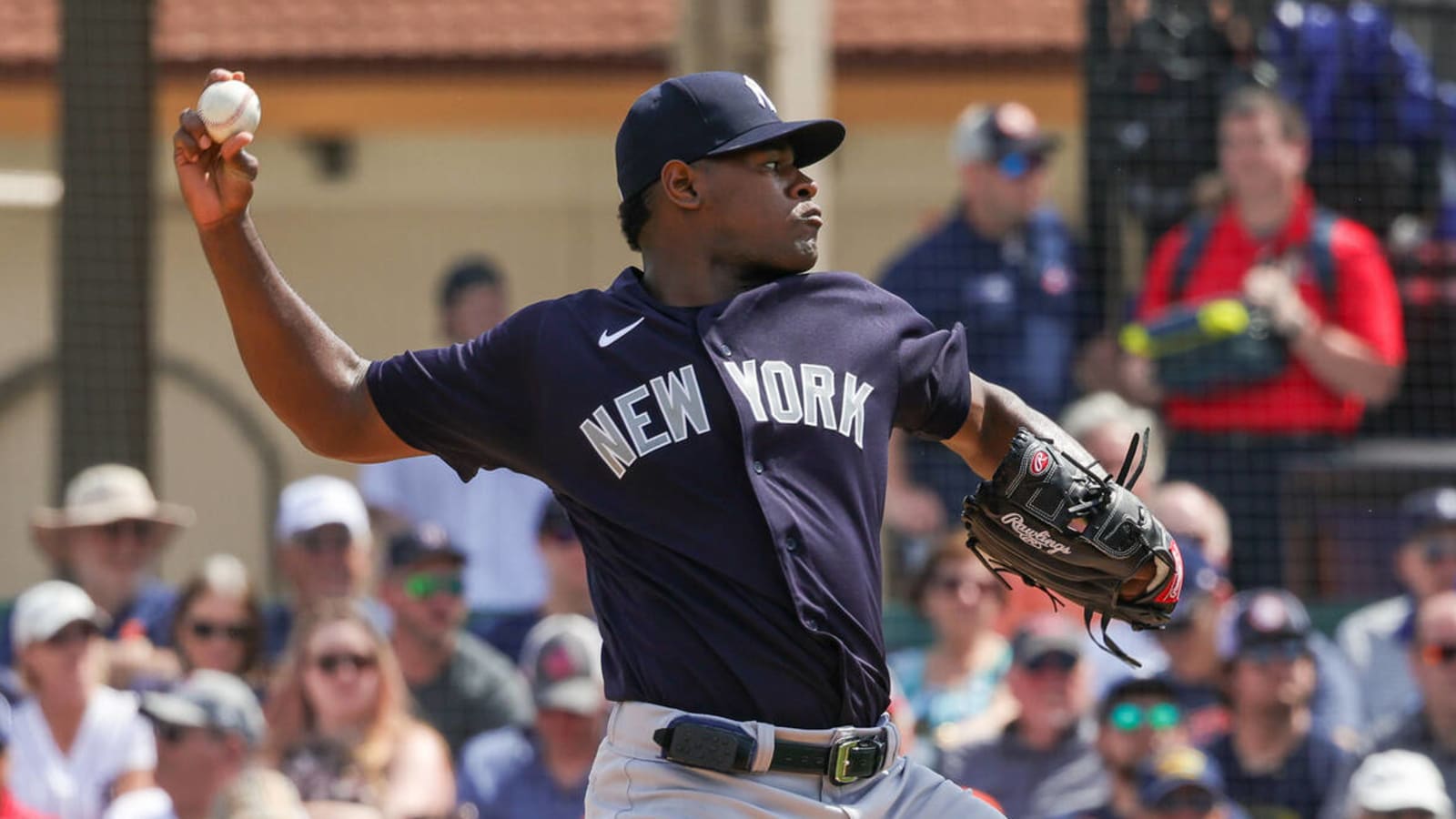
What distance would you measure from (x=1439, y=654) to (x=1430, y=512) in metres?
0.65

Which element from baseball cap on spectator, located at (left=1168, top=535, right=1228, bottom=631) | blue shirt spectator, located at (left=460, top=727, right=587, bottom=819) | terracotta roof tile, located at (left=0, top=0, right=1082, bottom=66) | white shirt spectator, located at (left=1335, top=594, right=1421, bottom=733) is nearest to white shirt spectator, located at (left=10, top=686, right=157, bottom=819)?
blue shirt spectator, located at (left=460, top=727, right=587, bottom=819)

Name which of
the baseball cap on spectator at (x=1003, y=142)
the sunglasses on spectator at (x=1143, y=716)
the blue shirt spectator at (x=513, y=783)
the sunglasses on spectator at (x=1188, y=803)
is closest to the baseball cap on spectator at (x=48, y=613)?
the blue shirt spectator at (x=513, y=783)

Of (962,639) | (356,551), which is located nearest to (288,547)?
(356,551)

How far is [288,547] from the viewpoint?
7.16 m

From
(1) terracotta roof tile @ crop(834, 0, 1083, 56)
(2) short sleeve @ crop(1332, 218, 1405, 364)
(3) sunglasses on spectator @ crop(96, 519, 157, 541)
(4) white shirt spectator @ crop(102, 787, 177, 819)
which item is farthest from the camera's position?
(1) terracotta roof tile @ crop(834, 0, 1083, 56)

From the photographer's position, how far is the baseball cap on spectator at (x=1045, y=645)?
6332mm

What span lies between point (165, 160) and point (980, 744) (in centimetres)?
584

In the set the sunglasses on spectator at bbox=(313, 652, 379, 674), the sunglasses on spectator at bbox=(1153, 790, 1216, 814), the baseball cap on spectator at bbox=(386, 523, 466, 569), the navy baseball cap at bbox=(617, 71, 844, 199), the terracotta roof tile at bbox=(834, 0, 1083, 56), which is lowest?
the sunglasses on spectator at bbox=(1153, 790, 1216, 814)

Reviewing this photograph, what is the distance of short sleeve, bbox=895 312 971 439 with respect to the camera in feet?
11.2

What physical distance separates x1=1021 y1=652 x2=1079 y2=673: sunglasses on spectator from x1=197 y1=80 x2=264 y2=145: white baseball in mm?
3523

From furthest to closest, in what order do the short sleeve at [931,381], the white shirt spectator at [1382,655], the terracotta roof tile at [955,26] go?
the terracotta roof tile at [955,26]
the white shirt spectator at [1382,655]
the short sleeve at [931,381]

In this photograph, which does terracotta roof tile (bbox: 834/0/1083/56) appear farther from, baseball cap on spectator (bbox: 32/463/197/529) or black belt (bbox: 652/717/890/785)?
black belt (bbox: 652/717/890/785)

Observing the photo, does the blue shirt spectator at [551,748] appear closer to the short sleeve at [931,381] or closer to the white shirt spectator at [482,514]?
the white shirt spectator at [482,514]

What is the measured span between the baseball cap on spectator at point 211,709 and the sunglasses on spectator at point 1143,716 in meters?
2.37
